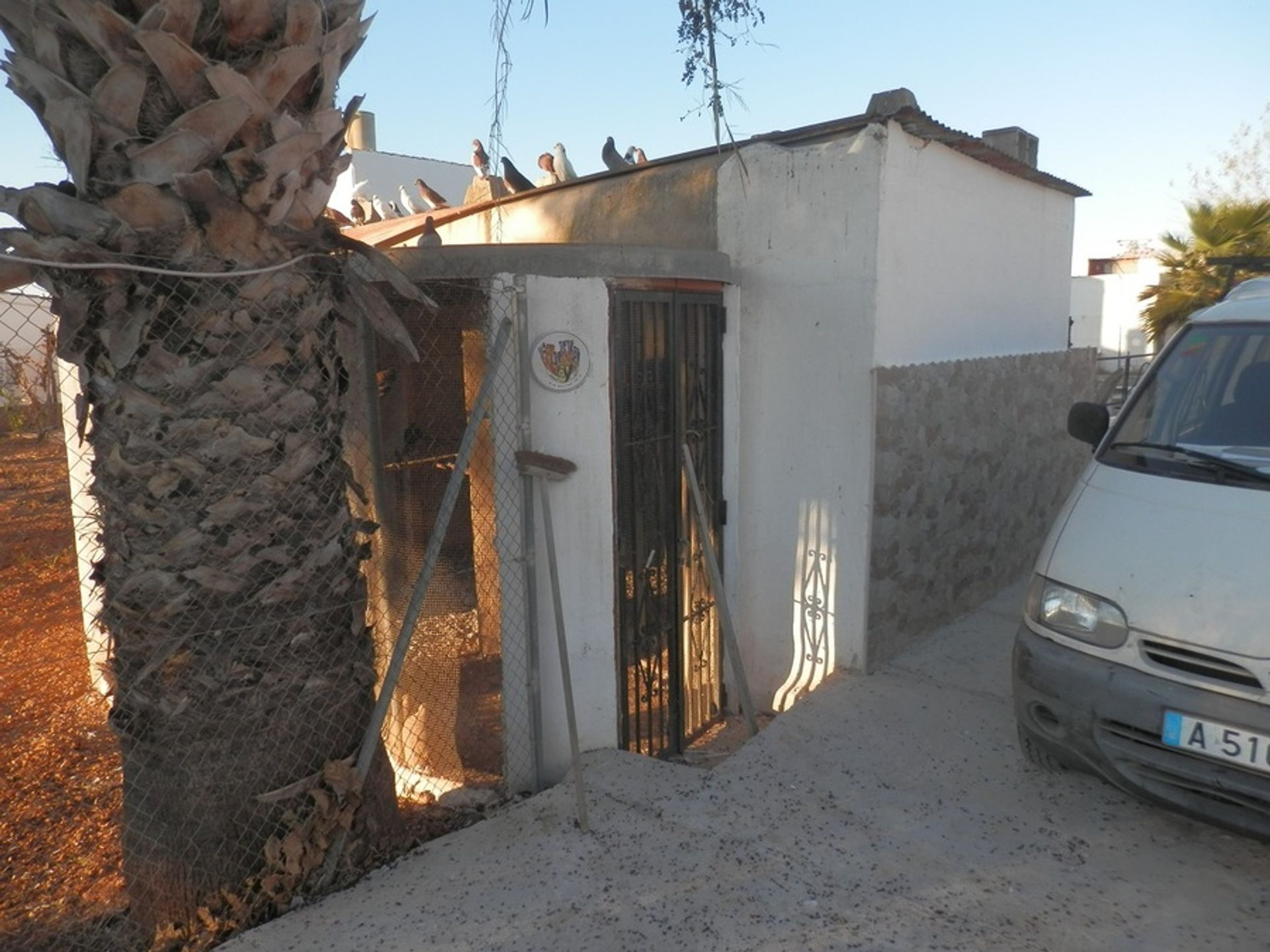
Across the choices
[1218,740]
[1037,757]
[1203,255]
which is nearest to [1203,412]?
[1218,740]

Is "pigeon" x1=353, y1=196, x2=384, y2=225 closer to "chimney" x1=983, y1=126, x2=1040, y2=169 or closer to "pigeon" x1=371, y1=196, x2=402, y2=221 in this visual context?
"pigeon" x1=371, y1=196, x2=402, y2=221

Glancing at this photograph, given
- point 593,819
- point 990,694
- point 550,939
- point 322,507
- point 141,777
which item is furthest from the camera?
point 990,694

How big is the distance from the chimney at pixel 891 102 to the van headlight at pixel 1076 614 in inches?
102

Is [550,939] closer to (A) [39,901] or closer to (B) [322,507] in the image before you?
(B) [322,507]

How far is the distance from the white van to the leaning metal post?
2384 mm

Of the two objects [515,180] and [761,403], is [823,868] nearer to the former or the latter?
[761,403]

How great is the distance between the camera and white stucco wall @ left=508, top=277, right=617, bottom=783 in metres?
4.21

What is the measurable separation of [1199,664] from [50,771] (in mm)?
5207

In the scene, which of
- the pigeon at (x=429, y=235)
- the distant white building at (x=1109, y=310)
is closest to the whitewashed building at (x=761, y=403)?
the pigeon at (x=429, y=235)

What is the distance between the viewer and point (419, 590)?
3.69 meters

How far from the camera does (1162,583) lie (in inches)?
125

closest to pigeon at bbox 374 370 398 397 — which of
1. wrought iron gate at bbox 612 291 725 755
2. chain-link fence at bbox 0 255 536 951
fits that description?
chain-link fence at bbox 0 255 536 951

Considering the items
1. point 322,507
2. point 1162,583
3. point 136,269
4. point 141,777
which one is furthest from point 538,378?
point 1162,583

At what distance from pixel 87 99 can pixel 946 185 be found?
4.62m
